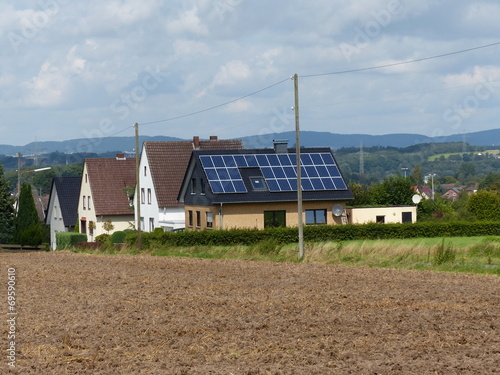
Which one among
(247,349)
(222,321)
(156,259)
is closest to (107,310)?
(222,321)

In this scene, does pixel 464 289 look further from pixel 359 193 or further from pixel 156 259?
pixel 359 193

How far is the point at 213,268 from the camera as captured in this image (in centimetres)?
2547

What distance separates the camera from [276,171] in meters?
51.4

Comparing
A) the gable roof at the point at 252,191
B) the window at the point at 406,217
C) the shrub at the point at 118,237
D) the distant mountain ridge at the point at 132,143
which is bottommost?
the shrub at the point at 118,237

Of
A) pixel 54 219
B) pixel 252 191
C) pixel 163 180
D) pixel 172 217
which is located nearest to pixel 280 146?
pixel 252 191

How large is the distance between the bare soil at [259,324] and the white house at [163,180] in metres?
33.7

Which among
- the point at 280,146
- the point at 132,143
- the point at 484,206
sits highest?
the point at 132,143

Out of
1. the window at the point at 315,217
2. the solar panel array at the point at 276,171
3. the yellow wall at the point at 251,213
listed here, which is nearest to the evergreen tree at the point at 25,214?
the yellow wall at the point at 251,213

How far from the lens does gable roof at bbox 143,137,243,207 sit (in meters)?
56.5

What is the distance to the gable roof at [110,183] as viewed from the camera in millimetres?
60872

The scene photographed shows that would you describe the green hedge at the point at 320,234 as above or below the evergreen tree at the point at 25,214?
below

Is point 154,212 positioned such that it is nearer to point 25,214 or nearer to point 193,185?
point 193,185

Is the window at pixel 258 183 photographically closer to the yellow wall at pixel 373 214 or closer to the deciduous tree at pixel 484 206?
the yellow wall at pixel 373 214

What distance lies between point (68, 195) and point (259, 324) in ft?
195
